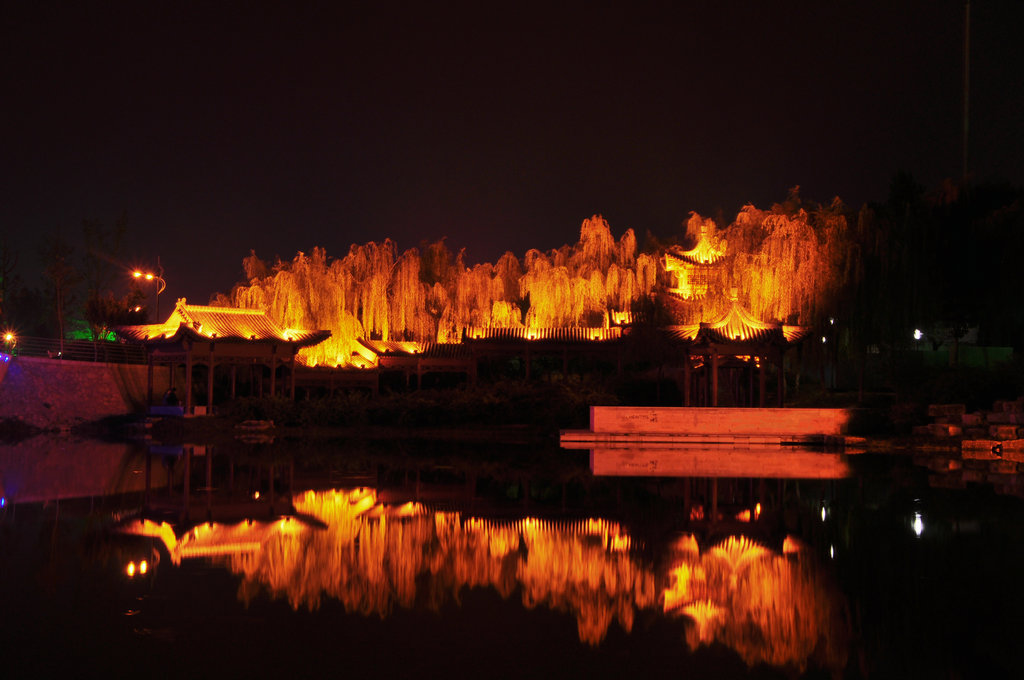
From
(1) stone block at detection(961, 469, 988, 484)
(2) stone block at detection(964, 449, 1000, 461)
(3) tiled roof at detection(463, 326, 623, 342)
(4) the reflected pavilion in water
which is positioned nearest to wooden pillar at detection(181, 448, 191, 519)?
(4) the reflected pavilion in water

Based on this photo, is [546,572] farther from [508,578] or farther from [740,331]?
[740,331]

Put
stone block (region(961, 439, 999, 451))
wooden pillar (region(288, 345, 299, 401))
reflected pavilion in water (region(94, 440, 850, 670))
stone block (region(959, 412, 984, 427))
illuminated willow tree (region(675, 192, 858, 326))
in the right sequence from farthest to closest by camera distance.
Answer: wooden pillar (region(288, 345, 299, 401)), illuminated willow tree (region(675, 192, 858, 326)), stone block (region(959, 412, 984, 427)), stone block (region(961, 439, 999, 451)), reflected pavilion in water (region(94, 440, 850, 670))

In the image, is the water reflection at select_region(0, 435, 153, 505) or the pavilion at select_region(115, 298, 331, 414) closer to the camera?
the water reflection at select_region(0, 435, 153, 505)

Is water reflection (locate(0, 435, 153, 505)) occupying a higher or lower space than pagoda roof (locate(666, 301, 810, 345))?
lower

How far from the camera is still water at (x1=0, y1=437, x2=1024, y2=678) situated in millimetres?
5637

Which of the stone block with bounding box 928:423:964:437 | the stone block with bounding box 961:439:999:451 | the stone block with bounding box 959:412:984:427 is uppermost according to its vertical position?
the stone block with bounding box 959:412:984:427

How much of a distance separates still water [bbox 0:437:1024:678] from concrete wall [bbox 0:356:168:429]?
17.4 metres

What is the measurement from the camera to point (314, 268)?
1421 inches

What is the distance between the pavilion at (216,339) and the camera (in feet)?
99.5

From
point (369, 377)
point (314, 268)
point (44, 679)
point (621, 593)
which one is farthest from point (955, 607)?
point (314, 268)

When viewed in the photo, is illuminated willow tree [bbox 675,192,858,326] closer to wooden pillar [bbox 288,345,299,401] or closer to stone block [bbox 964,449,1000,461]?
stone block [bbox 964,449,1000,461]

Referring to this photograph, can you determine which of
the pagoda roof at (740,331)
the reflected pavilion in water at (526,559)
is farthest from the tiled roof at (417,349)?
the reflected pavilion in water at (526,559)

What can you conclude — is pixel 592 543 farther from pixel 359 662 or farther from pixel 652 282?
pixel 652 282

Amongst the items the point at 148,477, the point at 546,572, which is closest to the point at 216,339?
the point at 148,477
